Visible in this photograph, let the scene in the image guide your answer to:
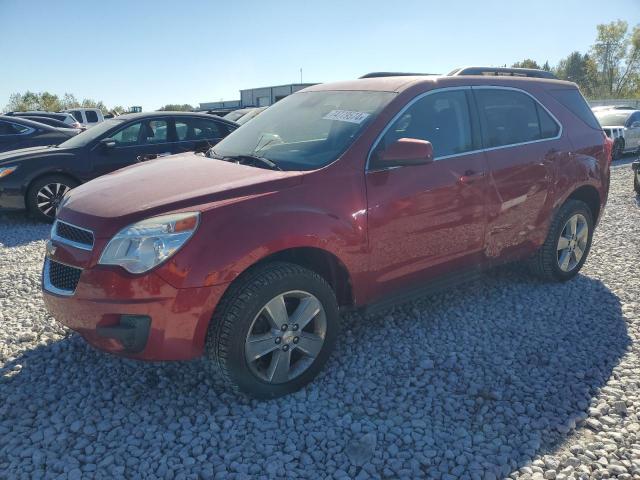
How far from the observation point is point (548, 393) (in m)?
3.05

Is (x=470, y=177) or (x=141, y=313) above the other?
(x=470, y=177)

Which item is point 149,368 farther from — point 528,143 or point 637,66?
point 637,66

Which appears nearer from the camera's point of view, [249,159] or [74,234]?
[74,234]

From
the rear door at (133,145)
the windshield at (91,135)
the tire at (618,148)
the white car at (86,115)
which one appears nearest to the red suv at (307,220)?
the rear door at (133,145)

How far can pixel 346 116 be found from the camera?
3.47 m

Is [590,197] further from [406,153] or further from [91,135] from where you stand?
[91,135]

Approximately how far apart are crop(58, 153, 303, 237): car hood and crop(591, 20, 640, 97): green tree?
2597 inches

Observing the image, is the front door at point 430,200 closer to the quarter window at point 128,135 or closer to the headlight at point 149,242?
the headlight at point 149,242

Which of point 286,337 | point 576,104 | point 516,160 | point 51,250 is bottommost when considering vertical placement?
point 286,337

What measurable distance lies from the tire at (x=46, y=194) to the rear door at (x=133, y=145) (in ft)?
1.69

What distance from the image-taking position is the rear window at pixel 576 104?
4590 mm

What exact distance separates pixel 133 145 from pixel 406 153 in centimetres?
609

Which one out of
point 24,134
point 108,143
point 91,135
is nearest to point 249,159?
point 108,143

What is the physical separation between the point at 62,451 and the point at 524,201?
369 centimetres
